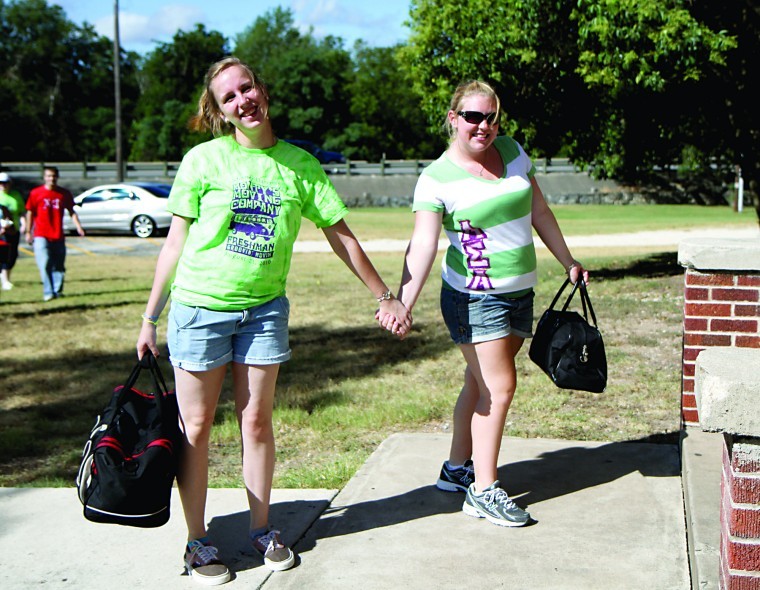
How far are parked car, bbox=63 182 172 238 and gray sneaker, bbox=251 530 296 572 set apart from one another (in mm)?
23241

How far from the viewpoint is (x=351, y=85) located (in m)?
68.1

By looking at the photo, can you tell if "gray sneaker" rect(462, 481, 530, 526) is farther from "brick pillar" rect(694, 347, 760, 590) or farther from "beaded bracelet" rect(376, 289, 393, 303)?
"brick pillar" rect(694, 347, 760, 590)

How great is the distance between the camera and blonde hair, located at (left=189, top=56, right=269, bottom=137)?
11.4ft

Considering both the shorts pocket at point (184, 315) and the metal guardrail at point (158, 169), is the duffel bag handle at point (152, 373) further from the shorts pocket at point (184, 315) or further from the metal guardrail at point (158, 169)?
the metal guardrail at point (158, 169)

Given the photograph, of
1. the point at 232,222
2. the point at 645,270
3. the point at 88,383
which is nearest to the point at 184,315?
the point at 232,222

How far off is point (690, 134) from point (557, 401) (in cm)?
955

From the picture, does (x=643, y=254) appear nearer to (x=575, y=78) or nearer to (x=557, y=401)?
(x=575, y=78)

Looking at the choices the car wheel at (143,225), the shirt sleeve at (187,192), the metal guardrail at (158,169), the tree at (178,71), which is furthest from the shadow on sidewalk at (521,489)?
the tree at (178,71)

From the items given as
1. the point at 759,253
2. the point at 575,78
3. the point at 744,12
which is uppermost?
the point at 744,12

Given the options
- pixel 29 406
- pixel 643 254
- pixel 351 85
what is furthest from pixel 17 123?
pixel 29 406

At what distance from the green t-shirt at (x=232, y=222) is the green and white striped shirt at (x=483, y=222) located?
0.67m

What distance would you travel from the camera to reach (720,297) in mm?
4605

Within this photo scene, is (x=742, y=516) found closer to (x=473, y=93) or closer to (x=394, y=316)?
(x=394, y=316)

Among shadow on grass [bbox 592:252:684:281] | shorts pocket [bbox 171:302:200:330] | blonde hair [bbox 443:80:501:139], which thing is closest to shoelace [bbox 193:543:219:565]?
shorts pocket [bbox 171:302:200:330]
